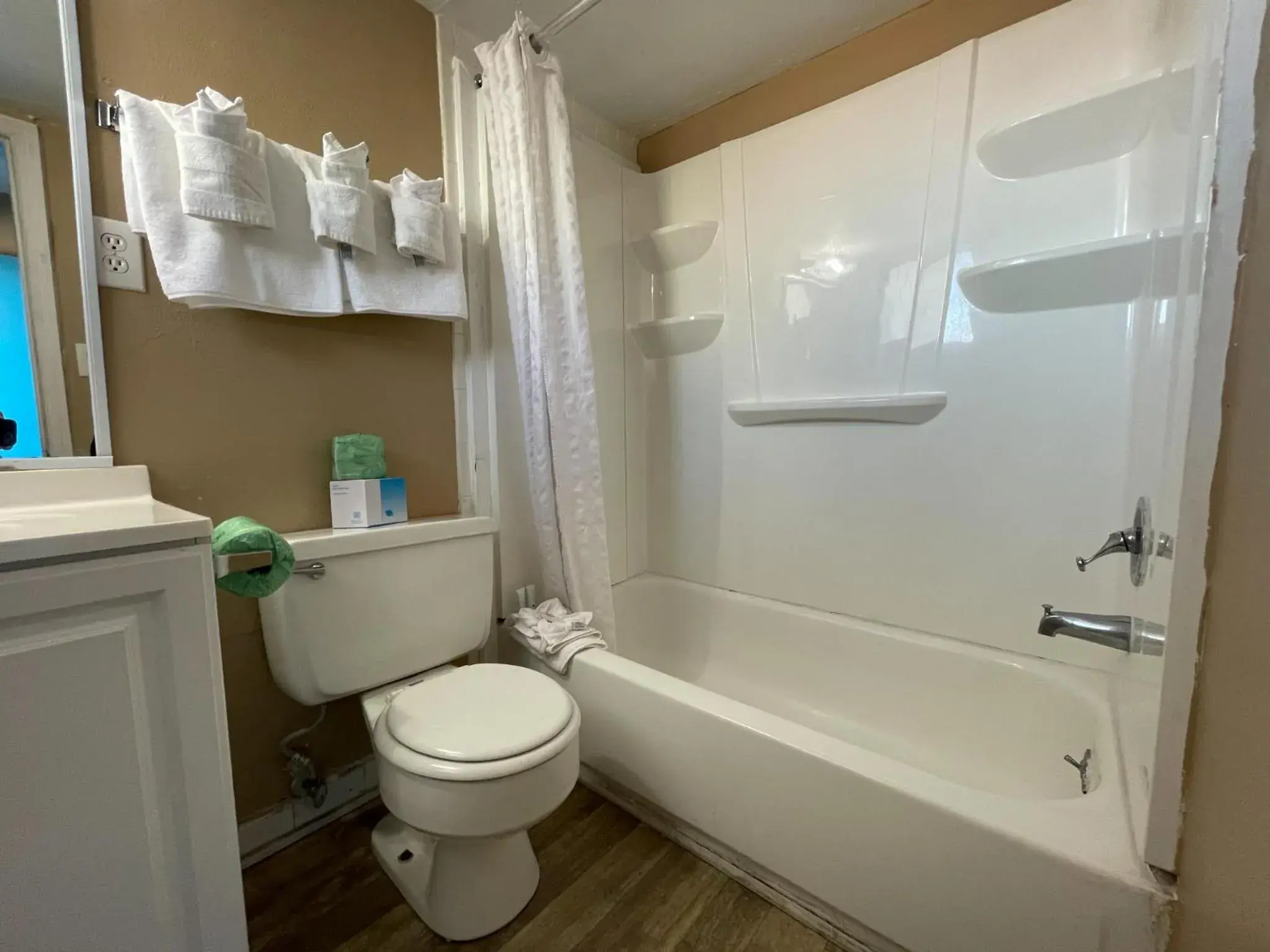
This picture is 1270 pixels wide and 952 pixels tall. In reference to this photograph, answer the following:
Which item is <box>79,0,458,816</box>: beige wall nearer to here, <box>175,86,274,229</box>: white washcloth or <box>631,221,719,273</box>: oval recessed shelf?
<box>175,86,274,229</box>: white washcloth

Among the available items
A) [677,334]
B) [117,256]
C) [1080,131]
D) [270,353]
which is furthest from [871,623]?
[117,256]

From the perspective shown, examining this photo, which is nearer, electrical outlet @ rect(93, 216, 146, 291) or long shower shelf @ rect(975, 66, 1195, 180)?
electrical outlet @ rect(93, 216, 146, 291)

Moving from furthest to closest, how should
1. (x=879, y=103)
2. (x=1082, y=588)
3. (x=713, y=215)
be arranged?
1. (x=713, y=215)
2. (x=879, y=103)
3. (x=1082, y=588)

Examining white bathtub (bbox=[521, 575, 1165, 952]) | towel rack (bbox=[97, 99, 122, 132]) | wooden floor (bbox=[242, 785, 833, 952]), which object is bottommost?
wooden floor (bbox=[242, 785, 833, 952])

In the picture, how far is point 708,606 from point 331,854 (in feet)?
4.11

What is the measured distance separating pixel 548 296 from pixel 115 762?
1.18 metres

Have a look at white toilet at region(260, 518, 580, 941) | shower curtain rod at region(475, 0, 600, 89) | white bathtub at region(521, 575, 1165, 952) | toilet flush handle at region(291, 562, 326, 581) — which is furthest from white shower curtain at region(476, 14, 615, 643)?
toilet flush handle at region(291, 562, 326, 581)

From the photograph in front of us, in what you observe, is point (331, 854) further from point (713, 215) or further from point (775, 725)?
point (713, 215)

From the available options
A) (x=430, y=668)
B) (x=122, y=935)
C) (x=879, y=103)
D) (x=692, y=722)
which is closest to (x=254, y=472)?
(x=430, y=668)

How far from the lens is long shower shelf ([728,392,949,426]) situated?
146cm

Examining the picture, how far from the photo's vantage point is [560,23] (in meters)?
1.33

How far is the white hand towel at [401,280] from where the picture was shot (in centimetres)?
121

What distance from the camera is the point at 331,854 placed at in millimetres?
1229

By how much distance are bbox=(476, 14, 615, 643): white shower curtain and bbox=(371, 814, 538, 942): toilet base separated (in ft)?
1.98
